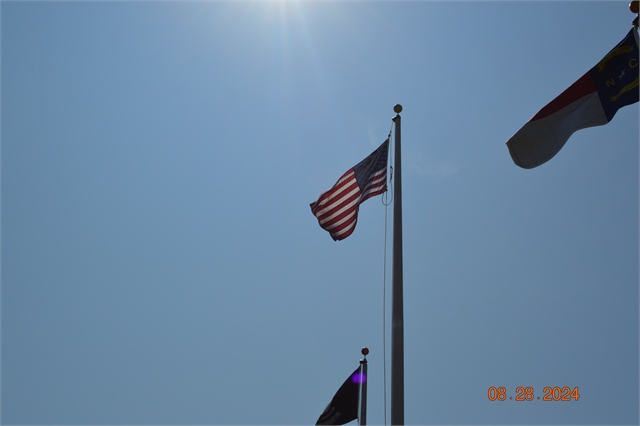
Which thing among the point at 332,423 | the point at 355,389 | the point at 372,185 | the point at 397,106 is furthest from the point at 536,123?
the point at 332,423

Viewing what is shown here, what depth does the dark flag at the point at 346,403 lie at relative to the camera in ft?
50.1

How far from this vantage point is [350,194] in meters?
13.4

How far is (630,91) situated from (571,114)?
104 cm

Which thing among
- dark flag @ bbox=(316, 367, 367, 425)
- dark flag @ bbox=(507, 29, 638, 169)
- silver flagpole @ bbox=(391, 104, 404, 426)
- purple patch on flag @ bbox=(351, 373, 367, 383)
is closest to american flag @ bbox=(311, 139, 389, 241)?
silver flagpole @ bbox=(391, 104, 404, 426)

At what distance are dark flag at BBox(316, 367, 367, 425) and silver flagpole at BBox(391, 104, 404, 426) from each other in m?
6.15

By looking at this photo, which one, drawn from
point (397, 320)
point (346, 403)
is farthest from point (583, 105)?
point (346, 403)

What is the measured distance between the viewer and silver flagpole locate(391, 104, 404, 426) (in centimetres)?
878

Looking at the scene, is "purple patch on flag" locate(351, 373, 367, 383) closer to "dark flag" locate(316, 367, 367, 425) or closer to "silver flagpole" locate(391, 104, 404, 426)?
"dark flag" locate(316, 367, 367, 425)

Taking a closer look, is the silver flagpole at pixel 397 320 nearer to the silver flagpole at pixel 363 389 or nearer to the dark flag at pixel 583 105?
the dark flag at pixel 583 105

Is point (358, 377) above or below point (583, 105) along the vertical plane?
below

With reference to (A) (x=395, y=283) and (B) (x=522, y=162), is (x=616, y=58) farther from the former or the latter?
(A) (x=395, y=283)

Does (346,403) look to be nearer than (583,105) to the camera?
No

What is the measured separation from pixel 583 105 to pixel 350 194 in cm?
505

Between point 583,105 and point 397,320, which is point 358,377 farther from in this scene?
point 583,105
